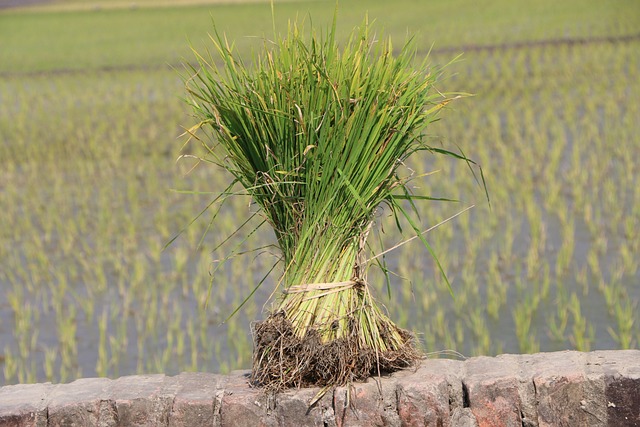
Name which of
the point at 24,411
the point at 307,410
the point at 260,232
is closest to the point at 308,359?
the point at 307,410

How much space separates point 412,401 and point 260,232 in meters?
3.87

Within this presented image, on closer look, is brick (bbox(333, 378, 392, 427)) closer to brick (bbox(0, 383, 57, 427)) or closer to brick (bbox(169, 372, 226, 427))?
brick (bbox(169, 372, 226, 427))

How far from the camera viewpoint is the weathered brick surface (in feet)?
8.39

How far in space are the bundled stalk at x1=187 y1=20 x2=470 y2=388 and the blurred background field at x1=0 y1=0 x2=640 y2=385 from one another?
19 centimetres

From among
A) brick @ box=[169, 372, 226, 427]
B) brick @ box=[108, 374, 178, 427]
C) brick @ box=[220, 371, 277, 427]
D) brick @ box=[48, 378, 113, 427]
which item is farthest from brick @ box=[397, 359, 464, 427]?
brick @ box=[48, 378, 113, 427]

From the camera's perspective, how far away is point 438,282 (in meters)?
5.22

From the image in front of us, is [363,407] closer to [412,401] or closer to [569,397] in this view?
[412,401]

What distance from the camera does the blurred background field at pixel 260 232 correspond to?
4582mm

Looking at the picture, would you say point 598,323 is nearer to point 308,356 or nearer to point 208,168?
point 308,356

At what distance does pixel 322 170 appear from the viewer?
2.67 meters

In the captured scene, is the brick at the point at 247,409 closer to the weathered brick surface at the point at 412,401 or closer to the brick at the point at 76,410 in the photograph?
the weathered brick surface at the point at 412,401

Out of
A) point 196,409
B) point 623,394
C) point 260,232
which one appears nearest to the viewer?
point 623,394

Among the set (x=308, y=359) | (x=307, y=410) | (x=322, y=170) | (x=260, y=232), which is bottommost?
(x=307, y=410)

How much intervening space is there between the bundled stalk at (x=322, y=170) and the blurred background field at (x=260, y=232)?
186 mm
